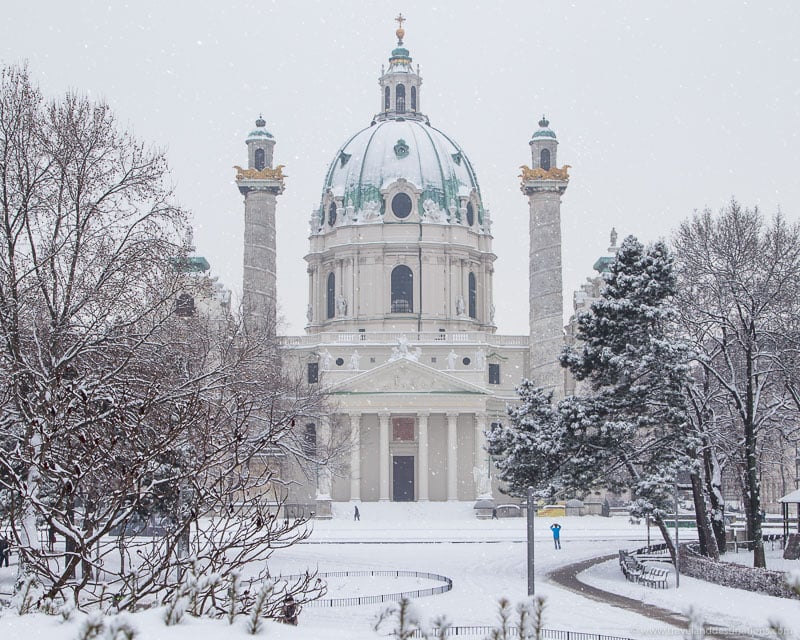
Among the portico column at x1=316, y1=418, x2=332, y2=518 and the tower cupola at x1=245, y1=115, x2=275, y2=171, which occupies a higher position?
the tower cupola at x1=245, y1=115, x2=275, y2=171

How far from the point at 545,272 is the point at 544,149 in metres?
10.1

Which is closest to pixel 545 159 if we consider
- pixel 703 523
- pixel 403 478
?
pixel 403 478

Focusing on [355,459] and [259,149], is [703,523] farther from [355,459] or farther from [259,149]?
[259,149]

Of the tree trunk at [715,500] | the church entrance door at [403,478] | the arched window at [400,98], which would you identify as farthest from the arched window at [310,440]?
the arched window at [400,98]

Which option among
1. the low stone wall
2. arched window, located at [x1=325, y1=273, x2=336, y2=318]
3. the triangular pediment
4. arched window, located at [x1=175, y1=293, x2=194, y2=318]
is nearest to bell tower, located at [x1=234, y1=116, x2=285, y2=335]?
the triangular pediment

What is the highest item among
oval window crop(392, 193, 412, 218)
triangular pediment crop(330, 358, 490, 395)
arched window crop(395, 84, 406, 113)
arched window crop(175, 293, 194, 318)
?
arched window crop(395, 84, 406, 113)

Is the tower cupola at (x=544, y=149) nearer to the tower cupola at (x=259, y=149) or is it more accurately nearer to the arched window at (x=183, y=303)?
the tower cupola at (x=259, y=149)

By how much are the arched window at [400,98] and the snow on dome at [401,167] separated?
8.36ft

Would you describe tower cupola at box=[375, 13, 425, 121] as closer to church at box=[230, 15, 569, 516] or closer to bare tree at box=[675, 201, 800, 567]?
church at box=[230, 15, 569, 516]

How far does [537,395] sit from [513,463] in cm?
277

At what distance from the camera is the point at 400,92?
10206cm

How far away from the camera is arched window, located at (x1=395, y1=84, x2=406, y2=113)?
101438mm

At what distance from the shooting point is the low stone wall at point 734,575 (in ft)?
97.9

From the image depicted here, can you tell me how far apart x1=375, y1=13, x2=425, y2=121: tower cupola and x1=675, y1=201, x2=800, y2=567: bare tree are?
6234 centimetres
